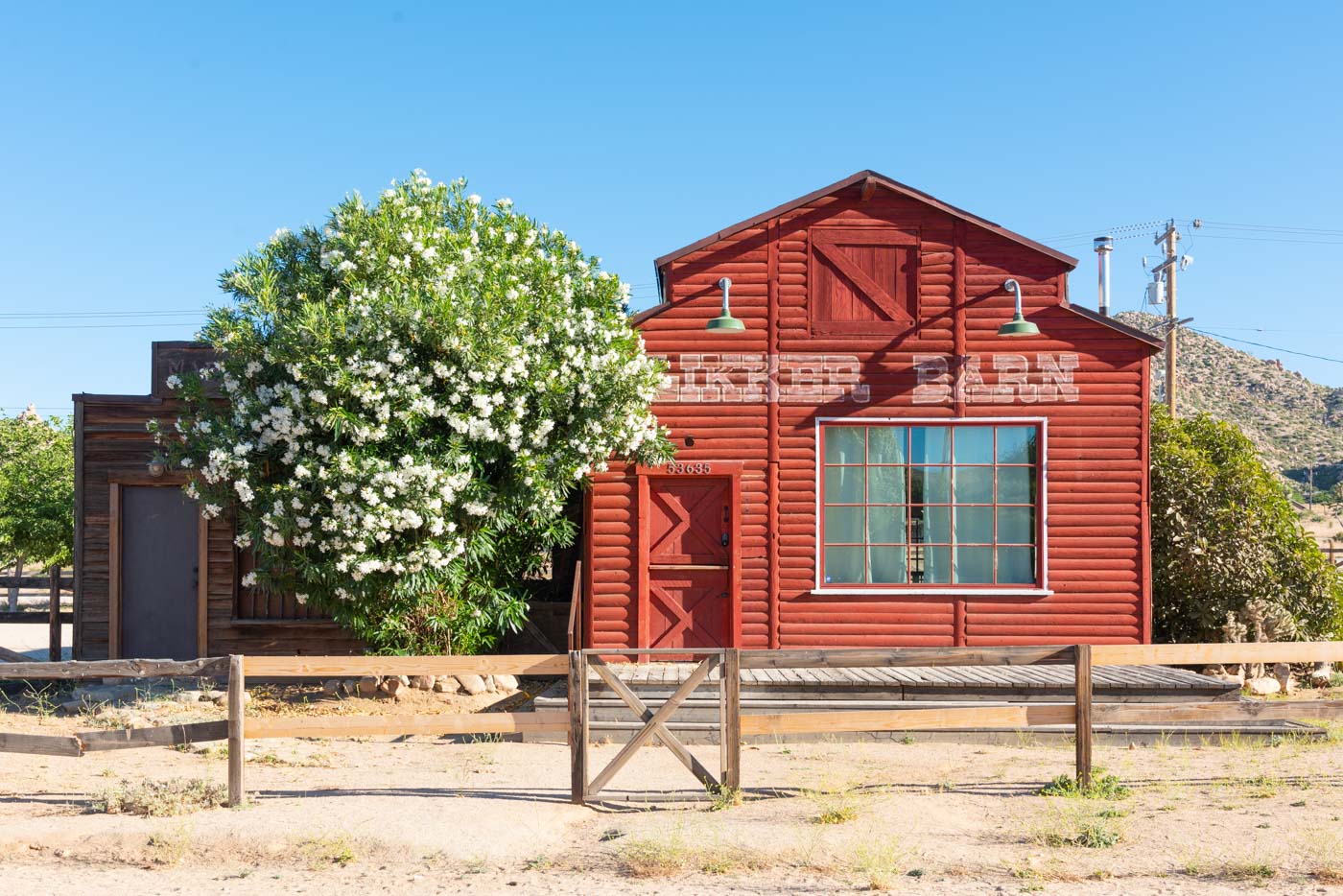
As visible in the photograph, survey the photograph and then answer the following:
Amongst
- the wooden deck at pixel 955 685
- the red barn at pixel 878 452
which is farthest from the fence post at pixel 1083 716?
the red barn at pixel 878 452

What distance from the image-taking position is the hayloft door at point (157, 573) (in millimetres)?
13773

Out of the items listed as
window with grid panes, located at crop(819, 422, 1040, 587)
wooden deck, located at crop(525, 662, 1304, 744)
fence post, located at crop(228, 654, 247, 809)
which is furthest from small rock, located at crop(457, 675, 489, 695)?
fence post, located at crop(228, 654, 247, 809)

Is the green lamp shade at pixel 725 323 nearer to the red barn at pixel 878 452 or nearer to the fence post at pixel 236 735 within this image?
the red barn at pixel 878 452

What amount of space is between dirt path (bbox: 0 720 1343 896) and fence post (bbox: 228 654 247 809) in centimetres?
15

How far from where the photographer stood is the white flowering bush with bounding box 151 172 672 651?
432 inches

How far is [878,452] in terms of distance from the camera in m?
Result: 12.7

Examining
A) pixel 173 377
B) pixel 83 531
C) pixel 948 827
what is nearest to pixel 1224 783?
pixel 948 827

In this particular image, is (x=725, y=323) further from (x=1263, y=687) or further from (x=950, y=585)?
(x=1263, y=687)

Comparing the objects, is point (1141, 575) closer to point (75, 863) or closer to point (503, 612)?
point (503, 612)

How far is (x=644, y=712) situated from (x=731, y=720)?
62cm

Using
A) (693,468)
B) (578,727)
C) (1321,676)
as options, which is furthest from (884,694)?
(1321,676)

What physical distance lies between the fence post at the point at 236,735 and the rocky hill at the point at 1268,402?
61726 millimetres

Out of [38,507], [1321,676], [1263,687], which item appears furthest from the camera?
[38,507]

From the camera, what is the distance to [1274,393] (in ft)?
237
